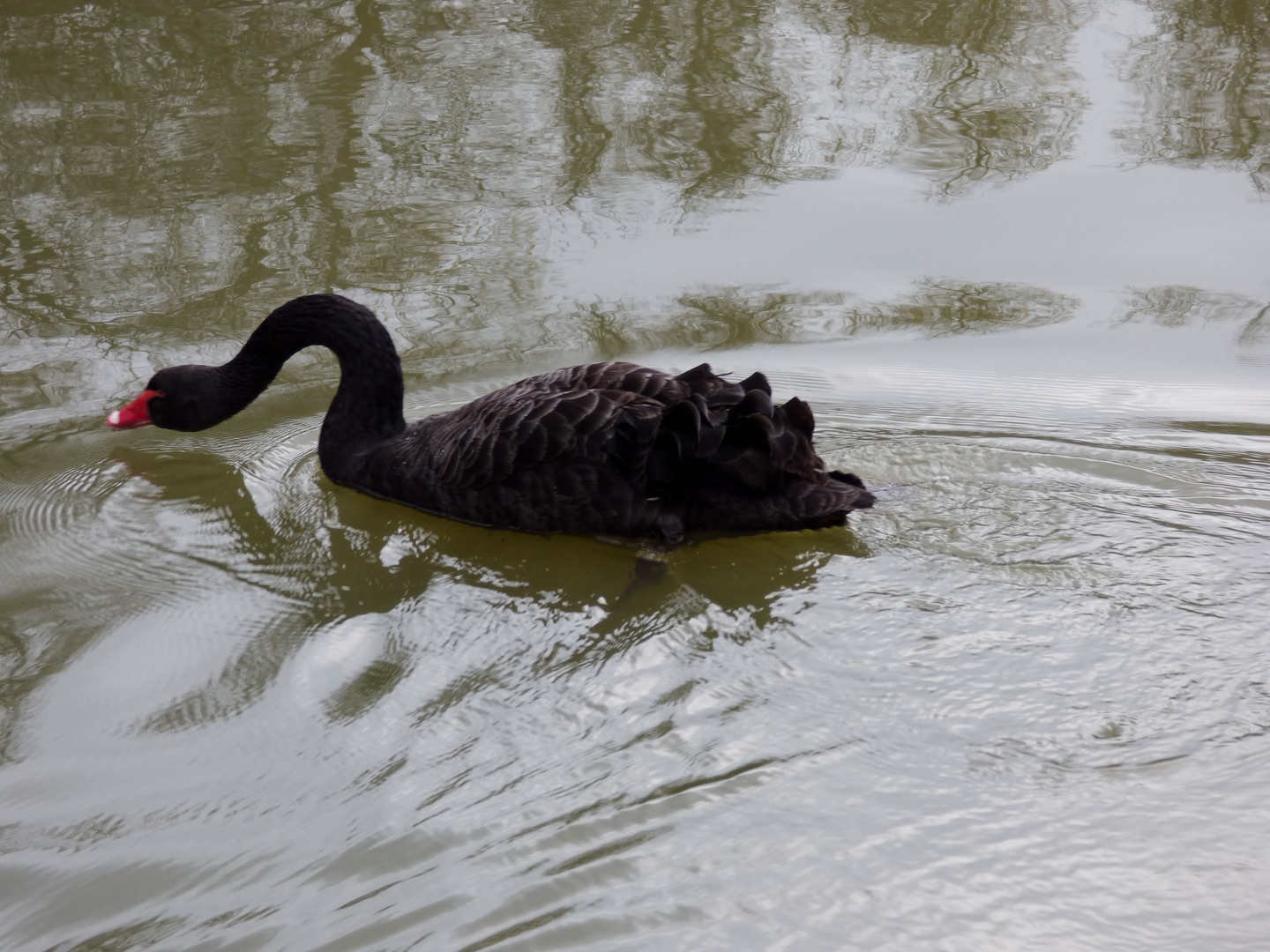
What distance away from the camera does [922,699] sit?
10.1 ft

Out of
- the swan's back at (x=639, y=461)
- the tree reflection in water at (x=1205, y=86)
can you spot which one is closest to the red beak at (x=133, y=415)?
the swan's back at (x=639, y=461)

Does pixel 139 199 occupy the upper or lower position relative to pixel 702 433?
upper

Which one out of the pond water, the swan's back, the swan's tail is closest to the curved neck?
the pond water

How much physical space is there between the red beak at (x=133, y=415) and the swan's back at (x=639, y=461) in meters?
1.28

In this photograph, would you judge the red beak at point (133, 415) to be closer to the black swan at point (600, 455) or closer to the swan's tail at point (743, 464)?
the black swan at point (600, 455)

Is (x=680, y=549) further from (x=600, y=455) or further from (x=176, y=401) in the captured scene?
(x=176, y=401)

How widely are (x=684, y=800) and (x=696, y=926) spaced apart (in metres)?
0.36

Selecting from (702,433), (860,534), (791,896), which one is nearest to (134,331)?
(702,433)

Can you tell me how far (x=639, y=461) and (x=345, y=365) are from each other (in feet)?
4.73

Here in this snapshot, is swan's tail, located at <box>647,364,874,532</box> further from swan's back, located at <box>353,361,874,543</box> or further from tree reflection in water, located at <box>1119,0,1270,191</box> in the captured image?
tree reflection in water, located at <box>1119,0,1270,191</box>

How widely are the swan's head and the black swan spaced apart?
549 millimetres

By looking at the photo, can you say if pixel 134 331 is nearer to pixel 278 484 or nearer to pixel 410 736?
pixel 278 484

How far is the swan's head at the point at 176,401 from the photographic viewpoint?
4734mm

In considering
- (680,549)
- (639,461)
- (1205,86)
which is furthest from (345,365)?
(1205,86)
